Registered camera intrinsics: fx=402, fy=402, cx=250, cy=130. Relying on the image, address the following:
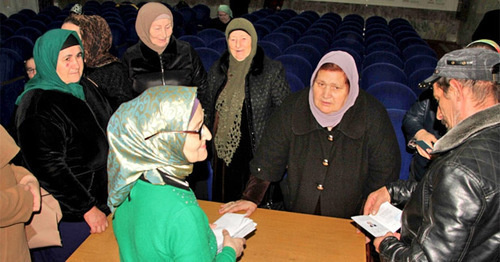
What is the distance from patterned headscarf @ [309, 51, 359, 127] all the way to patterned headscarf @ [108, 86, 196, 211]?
1.00 metres

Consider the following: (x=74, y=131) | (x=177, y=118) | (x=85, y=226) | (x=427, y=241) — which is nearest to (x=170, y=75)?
(x=74, y=131)

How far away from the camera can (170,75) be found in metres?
3.13

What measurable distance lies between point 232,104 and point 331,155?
971mm

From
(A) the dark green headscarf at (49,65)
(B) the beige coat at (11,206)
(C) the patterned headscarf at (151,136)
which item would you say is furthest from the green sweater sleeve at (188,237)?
(A) the dark green headscarf at (49,65)

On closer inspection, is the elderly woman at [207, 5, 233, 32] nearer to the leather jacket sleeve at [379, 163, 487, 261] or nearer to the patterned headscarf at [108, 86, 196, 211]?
the patterned headscarf at [108, 86, 196, 211]

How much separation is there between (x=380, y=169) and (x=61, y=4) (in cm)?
1316

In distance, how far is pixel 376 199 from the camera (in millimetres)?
2061

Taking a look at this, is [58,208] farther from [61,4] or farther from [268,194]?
[61,4]

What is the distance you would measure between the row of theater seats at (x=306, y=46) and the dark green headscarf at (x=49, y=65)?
2.14 m

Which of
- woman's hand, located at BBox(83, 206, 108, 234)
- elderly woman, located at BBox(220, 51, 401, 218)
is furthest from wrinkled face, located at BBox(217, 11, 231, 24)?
woman's hand, located at BBox(83, 206, 108, 234)

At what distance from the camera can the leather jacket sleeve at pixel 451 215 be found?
4.11ft

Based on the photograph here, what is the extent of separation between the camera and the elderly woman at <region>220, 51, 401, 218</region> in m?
2.11

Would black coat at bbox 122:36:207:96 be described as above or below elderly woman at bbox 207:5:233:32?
below

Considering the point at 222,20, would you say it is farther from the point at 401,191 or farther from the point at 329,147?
the point at 401,191
